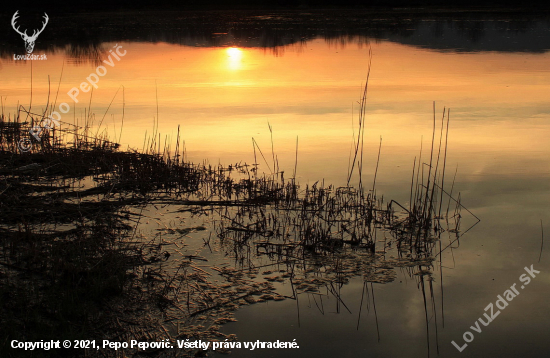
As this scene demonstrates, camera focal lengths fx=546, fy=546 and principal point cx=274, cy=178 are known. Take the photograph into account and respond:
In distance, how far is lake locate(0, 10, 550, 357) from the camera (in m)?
3.19

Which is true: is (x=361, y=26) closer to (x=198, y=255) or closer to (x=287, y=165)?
(x=287, y=165)

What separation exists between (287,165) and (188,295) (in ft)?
10.0

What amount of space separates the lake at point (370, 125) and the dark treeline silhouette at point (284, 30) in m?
0.19

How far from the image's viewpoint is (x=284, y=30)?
898 inches

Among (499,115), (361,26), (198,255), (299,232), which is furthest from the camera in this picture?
(361,26)

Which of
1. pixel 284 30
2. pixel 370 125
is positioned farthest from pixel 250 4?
pixel 370 125

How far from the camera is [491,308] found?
336cm

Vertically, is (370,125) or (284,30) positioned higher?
(284,30)

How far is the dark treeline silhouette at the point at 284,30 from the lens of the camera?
18.0m

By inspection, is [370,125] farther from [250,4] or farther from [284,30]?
[250,4]

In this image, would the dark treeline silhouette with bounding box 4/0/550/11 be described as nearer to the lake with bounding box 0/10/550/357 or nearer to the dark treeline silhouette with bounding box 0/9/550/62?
the dark treeline silhouette with bounding box 0/9/550/62

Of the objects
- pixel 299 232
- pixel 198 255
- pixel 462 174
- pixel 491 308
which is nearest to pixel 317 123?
pixel 462 174

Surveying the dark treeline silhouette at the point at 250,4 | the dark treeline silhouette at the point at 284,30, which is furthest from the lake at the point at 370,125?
the dark treeline silhouette at the point at 250,4

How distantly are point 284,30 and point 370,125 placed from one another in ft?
52.2
